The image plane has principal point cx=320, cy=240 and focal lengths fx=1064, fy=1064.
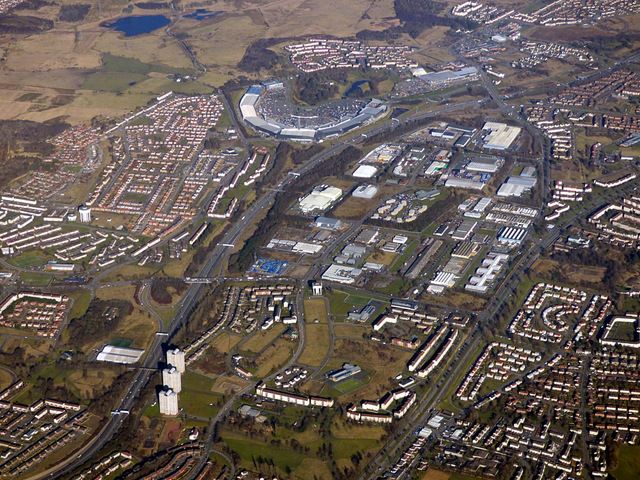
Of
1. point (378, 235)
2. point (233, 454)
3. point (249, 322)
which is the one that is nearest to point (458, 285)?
point (378, 235)

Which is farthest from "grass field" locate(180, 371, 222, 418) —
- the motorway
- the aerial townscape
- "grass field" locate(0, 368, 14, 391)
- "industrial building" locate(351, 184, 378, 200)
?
"industrial building" locate(351, 184, 378, 200)

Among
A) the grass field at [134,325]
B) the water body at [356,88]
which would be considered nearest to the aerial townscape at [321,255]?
the grass field at [134,325]

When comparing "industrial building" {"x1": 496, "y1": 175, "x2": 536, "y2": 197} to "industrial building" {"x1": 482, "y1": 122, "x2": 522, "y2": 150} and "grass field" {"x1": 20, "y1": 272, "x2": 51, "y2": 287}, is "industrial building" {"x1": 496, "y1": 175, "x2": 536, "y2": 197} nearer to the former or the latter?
"industrial building" {"x1": 482, "y1": 122, "x2": 522, "y2": 150}

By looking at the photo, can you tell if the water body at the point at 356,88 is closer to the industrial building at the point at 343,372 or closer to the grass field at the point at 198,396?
the industrial building at the point at 343,372

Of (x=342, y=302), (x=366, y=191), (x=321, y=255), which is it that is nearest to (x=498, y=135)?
(x=366, y=191)

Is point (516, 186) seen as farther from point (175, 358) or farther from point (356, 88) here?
point (175, 358)

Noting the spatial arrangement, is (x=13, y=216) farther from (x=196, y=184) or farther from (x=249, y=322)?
(x=249, y=322)
